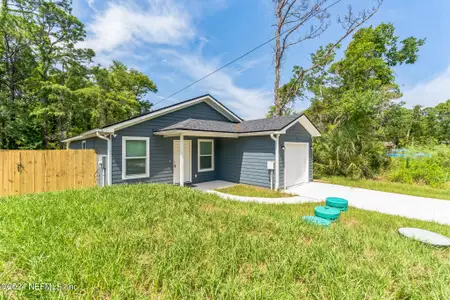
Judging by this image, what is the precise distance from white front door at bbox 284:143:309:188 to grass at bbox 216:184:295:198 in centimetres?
137

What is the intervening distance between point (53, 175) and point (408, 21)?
20.9 metres

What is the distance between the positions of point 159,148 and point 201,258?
7189mm

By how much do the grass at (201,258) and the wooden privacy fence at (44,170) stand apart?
4.61m

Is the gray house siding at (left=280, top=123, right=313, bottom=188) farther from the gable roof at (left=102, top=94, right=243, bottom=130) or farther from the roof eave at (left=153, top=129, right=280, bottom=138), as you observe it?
the gable roof at (left=102, top=94, right=243, bottom=130)

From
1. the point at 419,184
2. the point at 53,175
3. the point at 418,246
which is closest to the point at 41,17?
the point at 53,175

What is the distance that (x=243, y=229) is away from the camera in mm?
3129

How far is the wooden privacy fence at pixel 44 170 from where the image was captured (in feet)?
21.9

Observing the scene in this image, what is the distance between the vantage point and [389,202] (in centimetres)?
685

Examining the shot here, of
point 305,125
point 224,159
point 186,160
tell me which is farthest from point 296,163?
point 186,160

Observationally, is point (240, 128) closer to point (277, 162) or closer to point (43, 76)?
point (277, 162)

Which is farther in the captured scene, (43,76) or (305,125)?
(43,76)

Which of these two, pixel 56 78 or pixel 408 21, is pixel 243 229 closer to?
pixel 408 21

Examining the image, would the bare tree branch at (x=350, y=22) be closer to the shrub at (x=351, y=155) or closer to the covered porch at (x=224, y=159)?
the shrub at (x=351, y=155)

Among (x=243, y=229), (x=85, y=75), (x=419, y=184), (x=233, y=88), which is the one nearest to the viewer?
(x=243, y=229)
